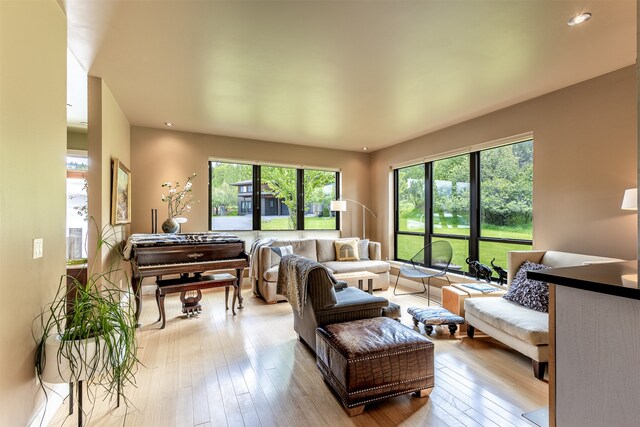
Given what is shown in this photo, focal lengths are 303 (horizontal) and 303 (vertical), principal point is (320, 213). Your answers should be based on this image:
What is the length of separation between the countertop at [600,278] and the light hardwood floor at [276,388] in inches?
48.8

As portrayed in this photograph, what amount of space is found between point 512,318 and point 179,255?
3606 millimetres

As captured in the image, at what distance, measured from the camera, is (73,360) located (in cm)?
168

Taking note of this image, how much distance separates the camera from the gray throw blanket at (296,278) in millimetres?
2559

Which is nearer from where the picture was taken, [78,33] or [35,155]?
[35,155]

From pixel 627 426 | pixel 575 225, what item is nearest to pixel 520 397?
pixel 627 426

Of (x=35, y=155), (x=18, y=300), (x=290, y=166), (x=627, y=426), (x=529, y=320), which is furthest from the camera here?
(x=290, y=166)

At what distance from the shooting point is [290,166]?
5992 millimetres

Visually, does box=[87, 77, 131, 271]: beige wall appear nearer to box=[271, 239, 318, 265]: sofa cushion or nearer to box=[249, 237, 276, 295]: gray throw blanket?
box=[249, 237, 276, 295]: gray throw blanket

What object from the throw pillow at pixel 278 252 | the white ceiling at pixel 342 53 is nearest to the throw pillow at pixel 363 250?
the throw pillow at pixel 278 252

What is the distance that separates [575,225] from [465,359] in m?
1.91

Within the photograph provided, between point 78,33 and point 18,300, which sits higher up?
point 78,33

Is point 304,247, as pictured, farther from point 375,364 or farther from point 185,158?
point 375,364

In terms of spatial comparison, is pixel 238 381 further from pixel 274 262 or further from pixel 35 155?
pixel 274 262

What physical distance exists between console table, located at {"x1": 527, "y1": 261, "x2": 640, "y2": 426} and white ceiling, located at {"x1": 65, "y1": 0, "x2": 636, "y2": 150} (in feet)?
6.07
